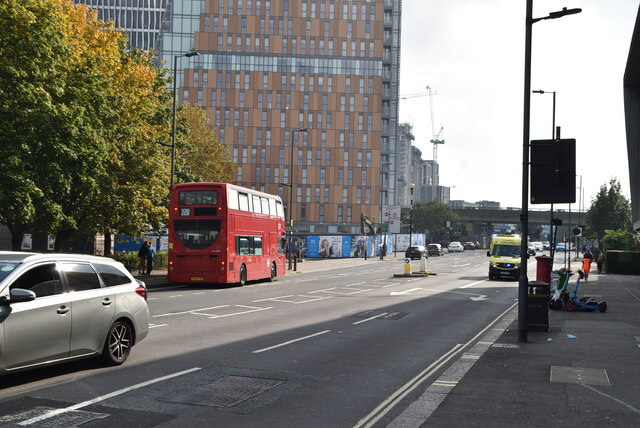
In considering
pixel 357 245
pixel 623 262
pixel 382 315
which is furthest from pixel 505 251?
pixel 357 245

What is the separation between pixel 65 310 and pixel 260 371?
281cm

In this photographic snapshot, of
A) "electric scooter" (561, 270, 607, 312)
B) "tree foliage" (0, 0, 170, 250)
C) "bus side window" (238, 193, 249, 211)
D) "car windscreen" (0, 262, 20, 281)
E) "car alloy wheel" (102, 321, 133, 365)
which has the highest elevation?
"tree foliage" (0, 0, 170, 250)

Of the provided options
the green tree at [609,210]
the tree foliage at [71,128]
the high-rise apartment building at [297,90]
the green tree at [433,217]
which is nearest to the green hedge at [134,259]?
the tree foliage at [71,128]

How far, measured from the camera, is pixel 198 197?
86.3ft

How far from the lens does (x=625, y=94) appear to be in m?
44.5

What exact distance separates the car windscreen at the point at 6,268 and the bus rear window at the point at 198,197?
17741 millimetres

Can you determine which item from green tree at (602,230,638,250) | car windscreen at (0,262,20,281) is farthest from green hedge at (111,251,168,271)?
green tree at (602,230,638,250)

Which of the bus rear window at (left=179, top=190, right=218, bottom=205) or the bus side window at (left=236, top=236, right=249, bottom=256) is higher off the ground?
the bus rear window at (left=179, top=190, right=218, bottom=205)

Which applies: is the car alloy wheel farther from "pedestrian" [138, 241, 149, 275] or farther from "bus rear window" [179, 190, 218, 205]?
"pedestrian" [138, 241, 149, 275]

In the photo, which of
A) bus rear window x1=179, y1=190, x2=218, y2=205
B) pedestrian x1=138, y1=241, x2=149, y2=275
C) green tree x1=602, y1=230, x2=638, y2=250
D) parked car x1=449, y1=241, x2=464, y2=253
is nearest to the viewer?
bus rear window x1=179, y1=190, x2=218, y2=205

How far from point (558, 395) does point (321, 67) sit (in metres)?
107

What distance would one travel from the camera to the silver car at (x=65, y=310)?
313 inches

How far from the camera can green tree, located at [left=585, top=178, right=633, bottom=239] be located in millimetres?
70688

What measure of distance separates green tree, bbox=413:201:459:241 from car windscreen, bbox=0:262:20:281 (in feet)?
398
